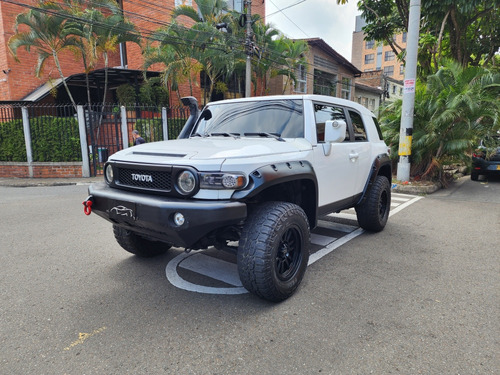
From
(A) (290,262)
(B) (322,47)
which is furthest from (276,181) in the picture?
(B) (322,47)

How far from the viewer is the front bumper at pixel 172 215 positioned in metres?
2.57

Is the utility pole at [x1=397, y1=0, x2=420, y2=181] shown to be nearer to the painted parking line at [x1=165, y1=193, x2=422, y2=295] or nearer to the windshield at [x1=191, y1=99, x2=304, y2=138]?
the painted parking line at [x1=165, y1=193, x2=422, y2=295]

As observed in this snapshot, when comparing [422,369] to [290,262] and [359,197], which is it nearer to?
[290,262]

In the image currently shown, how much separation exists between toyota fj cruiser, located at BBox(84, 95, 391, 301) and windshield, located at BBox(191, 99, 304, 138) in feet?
0.04

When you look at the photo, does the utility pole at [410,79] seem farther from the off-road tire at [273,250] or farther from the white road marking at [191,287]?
the white road marking at [191,287]

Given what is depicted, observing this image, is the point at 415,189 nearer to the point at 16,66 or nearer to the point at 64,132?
the point at 64,132

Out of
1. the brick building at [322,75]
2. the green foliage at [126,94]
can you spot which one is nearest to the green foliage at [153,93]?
the green foliage at [126,94]

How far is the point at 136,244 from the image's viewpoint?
3898mm

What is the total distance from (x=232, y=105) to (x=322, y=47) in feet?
78.5

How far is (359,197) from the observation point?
4.80m

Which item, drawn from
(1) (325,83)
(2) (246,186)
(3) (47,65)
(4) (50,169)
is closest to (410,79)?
(2) (246,186)

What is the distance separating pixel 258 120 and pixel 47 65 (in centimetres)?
1635

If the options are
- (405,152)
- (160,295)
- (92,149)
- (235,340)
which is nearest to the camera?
(235,340)

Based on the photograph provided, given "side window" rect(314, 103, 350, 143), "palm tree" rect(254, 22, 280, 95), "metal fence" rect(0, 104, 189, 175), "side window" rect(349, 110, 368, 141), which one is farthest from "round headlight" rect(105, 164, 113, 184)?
"palm tree" rect(254, 22, 280, 95)
